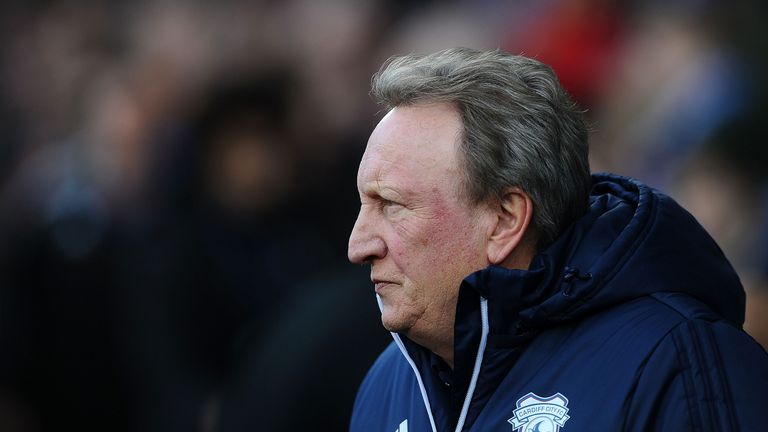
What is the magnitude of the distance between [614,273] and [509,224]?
32 cm

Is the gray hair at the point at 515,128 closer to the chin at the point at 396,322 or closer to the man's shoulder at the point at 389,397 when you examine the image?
the chin at the point at 396,322

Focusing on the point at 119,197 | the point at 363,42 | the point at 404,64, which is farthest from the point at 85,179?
the point at 404,64

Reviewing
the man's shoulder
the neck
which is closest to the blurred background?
the man's shoulder

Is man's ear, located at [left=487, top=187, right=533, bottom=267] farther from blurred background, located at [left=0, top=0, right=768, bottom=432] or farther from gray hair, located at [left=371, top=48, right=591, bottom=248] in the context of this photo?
blurred background, located at [left=0, top=0, right=768, bottom=432]

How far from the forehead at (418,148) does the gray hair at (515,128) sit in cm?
3

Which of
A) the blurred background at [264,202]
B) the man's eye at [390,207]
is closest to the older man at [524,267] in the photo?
the man's eye at [390,207]

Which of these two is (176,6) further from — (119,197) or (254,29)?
(119,197)

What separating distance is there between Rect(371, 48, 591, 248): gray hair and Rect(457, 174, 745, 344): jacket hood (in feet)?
0.35

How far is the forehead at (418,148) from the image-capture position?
315 cm

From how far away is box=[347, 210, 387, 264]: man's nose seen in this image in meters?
3.22

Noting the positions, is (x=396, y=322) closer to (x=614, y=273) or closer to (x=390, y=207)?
(x=390, y=207)

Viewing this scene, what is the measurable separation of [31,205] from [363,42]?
245 centimetres

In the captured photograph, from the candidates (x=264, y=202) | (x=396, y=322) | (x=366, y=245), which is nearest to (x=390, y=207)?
(x=366, y=245)

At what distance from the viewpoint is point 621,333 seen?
2945mm
